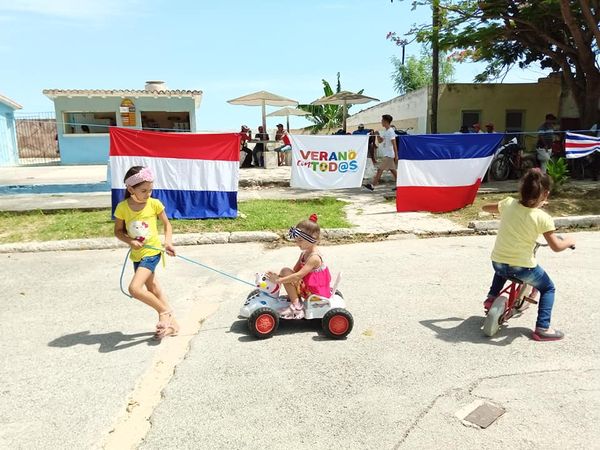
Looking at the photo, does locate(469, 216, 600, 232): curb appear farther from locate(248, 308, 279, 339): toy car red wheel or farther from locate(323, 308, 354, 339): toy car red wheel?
locate(248, 308, 279, 339): toy car red wheel

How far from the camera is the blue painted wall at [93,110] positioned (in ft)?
72.5

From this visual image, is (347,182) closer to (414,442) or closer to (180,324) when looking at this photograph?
A: (180,324)

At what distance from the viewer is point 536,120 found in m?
19.2

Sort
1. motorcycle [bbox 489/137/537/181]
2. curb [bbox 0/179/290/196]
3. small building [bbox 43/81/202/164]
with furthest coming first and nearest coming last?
small building [bbox 43/81/202/164] < motorcycle [bbox 489/137/537/181] < curb [bbox 0/179/290/196]

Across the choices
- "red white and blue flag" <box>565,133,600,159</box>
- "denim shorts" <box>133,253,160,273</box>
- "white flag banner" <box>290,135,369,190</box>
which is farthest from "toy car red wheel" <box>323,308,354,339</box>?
"red white and blue flag" <box>565,133,600,159</box>

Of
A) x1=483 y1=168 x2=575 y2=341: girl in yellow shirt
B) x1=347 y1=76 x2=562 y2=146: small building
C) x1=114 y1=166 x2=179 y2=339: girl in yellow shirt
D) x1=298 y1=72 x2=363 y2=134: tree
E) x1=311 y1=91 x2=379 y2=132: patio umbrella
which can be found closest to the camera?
x1=483 y1=168 x2=575 y2=341: girl in yellow shirt

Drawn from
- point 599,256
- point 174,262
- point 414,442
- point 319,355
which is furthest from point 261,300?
point 599,256

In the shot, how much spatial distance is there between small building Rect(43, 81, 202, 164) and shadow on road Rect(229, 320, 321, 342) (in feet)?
63.4

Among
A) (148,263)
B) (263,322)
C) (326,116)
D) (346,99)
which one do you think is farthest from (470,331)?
(326,116)

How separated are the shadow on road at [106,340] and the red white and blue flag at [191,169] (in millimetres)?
4619

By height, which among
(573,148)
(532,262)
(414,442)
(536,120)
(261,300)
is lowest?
(414,442)

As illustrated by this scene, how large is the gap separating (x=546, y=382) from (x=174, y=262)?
4.63 m

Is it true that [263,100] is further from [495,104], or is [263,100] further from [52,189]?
[495,104]

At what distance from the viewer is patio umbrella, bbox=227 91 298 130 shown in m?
17.4
